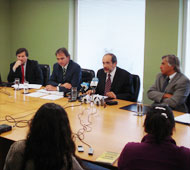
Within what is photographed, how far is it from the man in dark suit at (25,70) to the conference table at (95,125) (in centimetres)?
113

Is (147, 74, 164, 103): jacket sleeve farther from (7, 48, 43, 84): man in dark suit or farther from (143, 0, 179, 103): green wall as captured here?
(7, 48, 43, 84): man in dark suit

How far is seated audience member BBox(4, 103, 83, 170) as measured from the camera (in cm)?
124

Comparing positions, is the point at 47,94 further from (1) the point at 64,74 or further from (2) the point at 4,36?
(2) the point at 4,36

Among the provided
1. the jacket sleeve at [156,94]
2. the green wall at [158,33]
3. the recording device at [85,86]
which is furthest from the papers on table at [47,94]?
the green wall at [158,33]

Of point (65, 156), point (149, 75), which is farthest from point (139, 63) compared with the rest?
point (65, 156)

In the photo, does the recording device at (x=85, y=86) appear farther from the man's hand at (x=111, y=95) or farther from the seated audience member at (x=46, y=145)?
the seated audience member at (x=46, y=145)

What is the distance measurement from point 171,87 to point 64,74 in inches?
67.0

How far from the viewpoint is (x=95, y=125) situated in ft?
7.66

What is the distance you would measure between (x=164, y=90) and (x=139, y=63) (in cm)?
136

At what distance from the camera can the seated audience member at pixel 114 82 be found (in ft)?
12.1

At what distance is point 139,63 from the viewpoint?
15.4 ft

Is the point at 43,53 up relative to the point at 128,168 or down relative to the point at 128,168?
up

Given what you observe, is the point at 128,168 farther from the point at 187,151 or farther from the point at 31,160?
the point at 31,160

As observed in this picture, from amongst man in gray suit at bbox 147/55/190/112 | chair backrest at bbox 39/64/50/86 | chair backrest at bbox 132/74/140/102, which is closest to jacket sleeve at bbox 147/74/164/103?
man in gray suit at bbox 147/55/190/112
